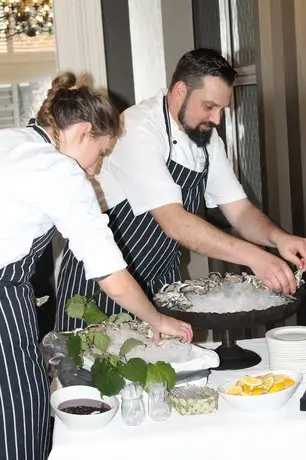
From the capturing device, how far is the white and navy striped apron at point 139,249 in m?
2.36

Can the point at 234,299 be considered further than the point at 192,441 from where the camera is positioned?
Yes

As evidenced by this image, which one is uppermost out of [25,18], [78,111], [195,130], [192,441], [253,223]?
[25,18]

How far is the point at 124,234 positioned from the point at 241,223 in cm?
36

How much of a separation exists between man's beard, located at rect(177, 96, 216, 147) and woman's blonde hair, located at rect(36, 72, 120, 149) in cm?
54

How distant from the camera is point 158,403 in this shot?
5.06 feet

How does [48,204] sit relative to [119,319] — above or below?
above

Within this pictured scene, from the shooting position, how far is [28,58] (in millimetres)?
4156

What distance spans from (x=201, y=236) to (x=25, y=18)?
2476 mm

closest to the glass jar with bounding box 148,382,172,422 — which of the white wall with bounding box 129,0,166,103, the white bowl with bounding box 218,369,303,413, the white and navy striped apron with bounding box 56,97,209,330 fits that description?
the white bowl with bounding box 218,369,303,413

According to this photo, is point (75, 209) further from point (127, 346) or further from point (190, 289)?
point (190, 289)

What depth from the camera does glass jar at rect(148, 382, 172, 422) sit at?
154 centimetres

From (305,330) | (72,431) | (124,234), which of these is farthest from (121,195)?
(72,431)

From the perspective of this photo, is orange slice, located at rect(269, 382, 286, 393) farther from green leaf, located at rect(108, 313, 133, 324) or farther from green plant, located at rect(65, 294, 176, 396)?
green leaf, located at rect(108, 313, 133, 324)

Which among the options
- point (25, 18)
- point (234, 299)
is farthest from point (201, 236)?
point (25, 18)
